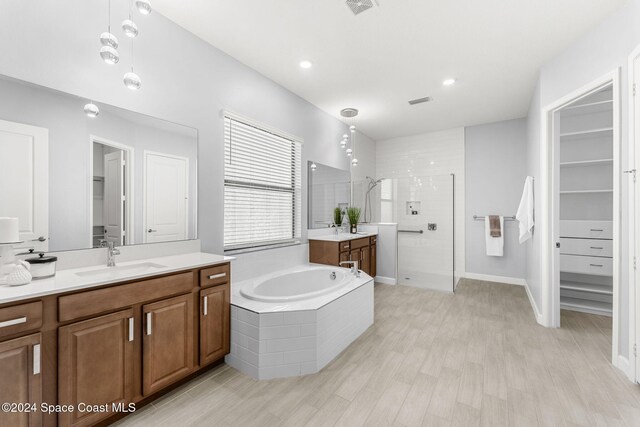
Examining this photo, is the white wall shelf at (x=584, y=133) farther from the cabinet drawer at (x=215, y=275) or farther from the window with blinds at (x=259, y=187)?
the cabinet drawer at (x=215, y=275)

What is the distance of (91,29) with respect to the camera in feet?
6.15

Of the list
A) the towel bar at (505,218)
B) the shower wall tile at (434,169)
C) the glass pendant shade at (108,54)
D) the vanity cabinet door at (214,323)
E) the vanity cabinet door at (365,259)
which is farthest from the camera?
the towel bar at (505,218)

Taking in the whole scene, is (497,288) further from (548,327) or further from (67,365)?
(67,365)

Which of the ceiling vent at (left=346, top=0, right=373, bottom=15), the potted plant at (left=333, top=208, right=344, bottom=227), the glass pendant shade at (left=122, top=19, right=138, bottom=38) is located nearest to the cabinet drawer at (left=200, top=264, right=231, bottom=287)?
the glass pendant shade at (left=122, top=19, right=138, bottom=38)

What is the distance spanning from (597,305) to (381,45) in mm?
3901

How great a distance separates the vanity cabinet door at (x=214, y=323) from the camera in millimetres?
2004

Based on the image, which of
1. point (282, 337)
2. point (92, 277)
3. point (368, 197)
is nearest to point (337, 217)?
point (368, 197)

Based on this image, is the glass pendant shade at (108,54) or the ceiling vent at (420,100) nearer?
the glass pendant shade at (108,54)

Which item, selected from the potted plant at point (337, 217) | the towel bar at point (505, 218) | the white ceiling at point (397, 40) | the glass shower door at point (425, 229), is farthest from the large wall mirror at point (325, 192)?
the towel bar at point (505, 218)

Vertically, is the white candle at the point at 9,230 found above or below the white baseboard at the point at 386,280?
above

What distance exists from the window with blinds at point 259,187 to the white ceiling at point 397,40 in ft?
2.45

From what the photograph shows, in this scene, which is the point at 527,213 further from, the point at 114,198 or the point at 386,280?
the point at 114,198

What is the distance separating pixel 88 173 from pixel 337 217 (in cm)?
322

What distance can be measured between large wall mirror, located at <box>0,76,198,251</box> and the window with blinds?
1.51ft
